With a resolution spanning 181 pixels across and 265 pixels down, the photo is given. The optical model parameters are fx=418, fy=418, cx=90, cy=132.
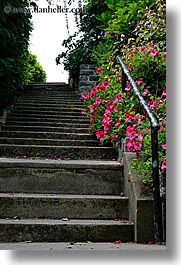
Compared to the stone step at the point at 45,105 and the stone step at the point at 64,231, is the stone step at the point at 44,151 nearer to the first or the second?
the stone step at the point at 64,231

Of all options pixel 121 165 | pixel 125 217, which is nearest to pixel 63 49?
pixel 121 165

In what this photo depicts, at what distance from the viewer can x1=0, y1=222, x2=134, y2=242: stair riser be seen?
7.32 feet

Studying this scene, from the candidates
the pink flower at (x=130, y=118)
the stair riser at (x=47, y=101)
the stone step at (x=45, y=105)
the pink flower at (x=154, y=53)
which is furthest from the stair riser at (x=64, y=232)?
the stair riser at (x=47, y=101)

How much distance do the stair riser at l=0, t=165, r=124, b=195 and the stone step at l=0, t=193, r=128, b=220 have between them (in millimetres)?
204

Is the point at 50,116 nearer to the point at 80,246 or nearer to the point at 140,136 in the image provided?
the point at 140,136

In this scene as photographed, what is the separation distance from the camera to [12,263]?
1.76 metres

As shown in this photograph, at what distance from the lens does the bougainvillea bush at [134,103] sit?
2.72 m

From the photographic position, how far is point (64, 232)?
2256 millimetres

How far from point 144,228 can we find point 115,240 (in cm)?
18

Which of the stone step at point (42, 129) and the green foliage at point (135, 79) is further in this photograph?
the stone step at point (42, 129)

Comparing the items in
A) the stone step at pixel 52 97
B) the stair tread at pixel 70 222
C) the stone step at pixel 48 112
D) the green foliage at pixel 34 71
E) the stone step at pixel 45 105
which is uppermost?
the green foliage at pixel 34 71

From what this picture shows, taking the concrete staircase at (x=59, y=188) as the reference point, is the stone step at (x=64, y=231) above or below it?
below

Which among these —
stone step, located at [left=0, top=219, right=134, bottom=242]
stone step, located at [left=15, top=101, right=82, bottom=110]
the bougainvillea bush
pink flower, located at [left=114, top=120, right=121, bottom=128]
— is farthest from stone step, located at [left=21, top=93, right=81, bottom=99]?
stone step, located at [left=0, top=219, right=134, bottom=242]

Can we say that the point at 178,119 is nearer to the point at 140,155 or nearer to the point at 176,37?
the point at 176,37
